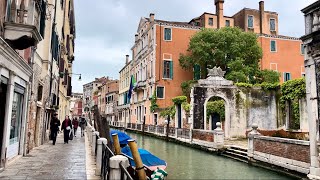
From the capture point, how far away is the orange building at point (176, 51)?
35.5 metres

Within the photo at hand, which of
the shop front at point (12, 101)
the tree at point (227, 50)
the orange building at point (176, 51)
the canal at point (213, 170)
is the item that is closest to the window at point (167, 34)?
the orange building at point (176, 51)

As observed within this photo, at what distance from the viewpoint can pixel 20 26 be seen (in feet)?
25.2

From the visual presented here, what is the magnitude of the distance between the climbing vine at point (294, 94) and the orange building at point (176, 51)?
650 inches

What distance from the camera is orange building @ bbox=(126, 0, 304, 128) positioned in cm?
3553

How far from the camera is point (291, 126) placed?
64.2 feet

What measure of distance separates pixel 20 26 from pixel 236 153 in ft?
38.6

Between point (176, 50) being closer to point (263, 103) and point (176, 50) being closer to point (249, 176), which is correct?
point (263, 103)

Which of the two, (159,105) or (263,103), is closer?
(263,103)

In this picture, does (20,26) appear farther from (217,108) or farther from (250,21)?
(250,21)

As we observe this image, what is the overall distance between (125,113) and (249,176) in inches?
1600

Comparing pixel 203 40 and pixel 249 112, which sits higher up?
pixel 203 40

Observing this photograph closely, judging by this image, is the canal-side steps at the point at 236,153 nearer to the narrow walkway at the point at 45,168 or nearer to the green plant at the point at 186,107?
the narrow walkway at the point at 45,168

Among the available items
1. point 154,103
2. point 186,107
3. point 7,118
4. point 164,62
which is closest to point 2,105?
point 7,118

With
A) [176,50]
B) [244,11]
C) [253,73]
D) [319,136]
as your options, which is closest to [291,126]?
[319,136]
